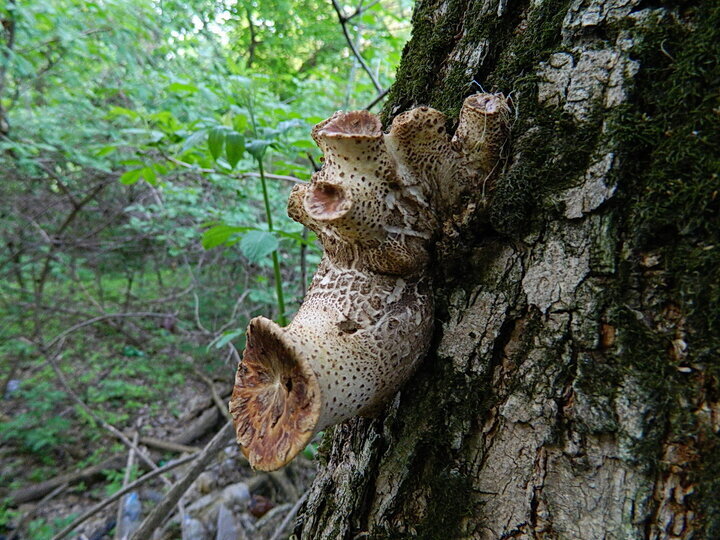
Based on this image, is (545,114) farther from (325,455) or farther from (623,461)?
(325,455)

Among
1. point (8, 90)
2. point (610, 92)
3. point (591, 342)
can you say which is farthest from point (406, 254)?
point (8, 90)

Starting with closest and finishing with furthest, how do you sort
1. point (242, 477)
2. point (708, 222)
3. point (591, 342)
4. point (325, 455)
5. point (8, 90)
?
point (708, 222) → point (591, 342) → point (325, 455) → point (242, 477) → point (8, 90)

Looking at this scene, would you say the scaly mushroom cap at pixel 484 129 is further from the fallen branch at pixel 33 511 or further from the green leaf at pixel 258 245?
the fallen branch at pixel 33 511

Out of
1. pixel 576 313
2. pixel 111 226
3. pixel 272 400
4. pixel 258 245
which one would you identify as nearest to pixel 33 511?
pixel 111 226

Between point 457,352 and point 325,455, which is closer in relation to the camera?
point 457,352

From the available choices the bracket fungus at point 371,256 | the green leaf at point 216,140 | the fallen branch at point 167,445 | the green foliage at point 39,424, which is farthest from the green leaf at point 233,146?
the green foliage at point 39,424

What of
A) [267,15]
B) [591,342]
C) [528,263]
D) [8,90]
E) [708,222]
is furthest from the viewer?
[267,15]
